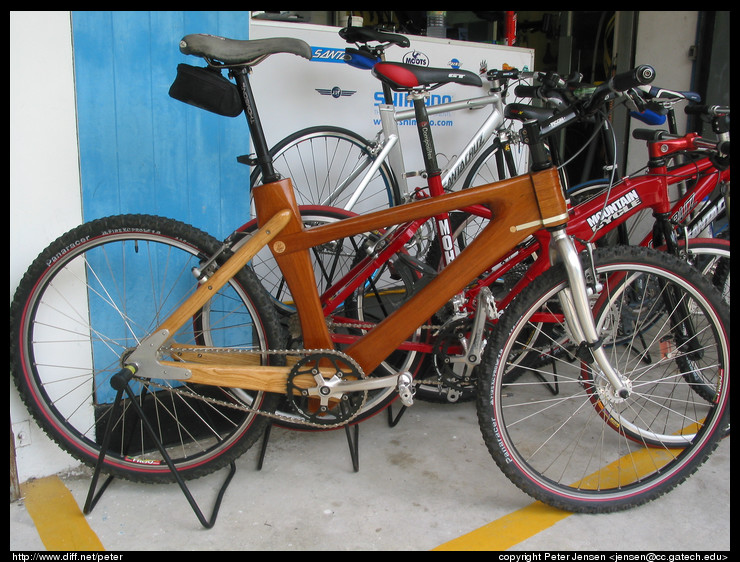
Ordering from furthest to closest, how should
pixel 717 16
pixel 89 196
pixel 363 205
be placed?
pixel 717 16 → pixel 363 205 → pixel 89 196

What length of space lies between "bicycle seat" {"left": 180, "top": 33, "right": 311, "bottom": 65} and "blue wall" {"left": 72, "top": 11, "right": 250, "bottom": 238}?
361 mm

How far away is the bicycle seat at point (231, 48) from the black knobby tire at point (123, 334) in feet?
1.86

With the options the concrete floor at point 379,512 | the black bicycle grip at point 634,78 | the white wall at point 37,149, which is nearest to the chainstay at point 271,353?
the concrete floor at point 379,512

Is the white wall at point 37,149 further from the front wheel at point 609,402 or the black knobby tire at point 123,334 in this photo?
the front wheel at point 609,402

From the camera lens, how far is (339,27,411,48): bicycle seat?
10.2 ft

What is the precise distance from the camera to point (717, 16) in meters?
4.52

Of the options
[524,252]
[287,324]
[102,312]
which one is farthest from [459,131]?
[102,312]

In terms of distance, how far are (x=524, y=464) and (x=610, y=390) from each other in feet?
1.27

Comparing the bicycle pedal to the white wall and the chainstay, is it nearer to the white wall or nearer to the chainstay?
the chainstay

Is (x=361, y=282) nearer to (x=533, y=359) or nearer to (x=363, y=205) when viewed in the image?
(x=533, y=359)

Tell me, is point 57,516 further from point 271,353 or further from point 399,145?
point 399,145

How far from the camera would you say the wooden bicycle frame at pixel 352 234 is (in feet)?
6.55

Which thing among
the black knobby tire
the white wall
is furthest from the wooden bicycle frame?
the white wall

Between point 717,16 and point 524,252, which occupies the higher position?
point 717,16
